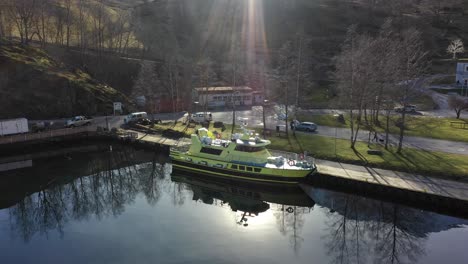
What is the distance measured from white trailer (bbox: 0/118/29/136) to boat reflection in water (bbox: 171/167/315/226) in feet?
86.6

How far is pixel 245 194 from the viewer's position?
3822 cm

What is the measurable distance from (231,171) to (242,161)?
5.77 ft

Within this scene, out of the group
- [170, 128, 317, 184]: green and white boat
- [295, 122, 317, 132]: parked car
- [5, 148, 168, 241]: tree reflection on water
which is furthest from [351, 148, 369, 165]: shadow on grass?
[5, 148, 168, 241]: tree reflection on water

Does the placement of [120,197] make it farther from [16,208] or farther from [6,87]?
[6,87]

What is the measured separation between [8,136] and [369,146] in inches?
1939

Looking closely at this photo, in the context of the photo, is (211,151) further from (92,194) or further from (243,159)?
(92,194)

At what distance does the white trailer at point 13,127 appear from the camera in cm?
5044

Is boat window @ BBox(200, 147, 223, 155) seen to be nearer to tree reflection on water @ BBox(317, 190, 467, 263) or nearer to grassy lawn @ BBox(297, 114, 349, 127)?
tree reflection on water @ BBox(317, 190, 467, 263)

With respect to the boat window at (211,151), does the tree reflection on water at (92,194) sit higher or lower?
lower

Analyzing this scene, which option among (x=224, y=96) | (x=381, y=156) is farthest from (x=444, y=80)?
(x=381, y=156)

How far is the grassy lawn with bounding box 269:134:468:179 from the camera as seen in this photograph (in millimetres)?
36750

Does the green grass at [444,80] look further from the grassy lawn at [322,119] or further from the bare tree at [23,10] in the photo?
the bare tree at [23,10]

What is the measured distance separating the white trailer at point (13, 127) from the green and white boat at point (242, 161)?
24.7 meters

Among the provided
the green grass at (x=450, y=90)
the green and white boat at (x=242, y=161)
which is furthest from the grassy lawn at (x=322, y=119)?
the green grass at (x=450, y=90)
